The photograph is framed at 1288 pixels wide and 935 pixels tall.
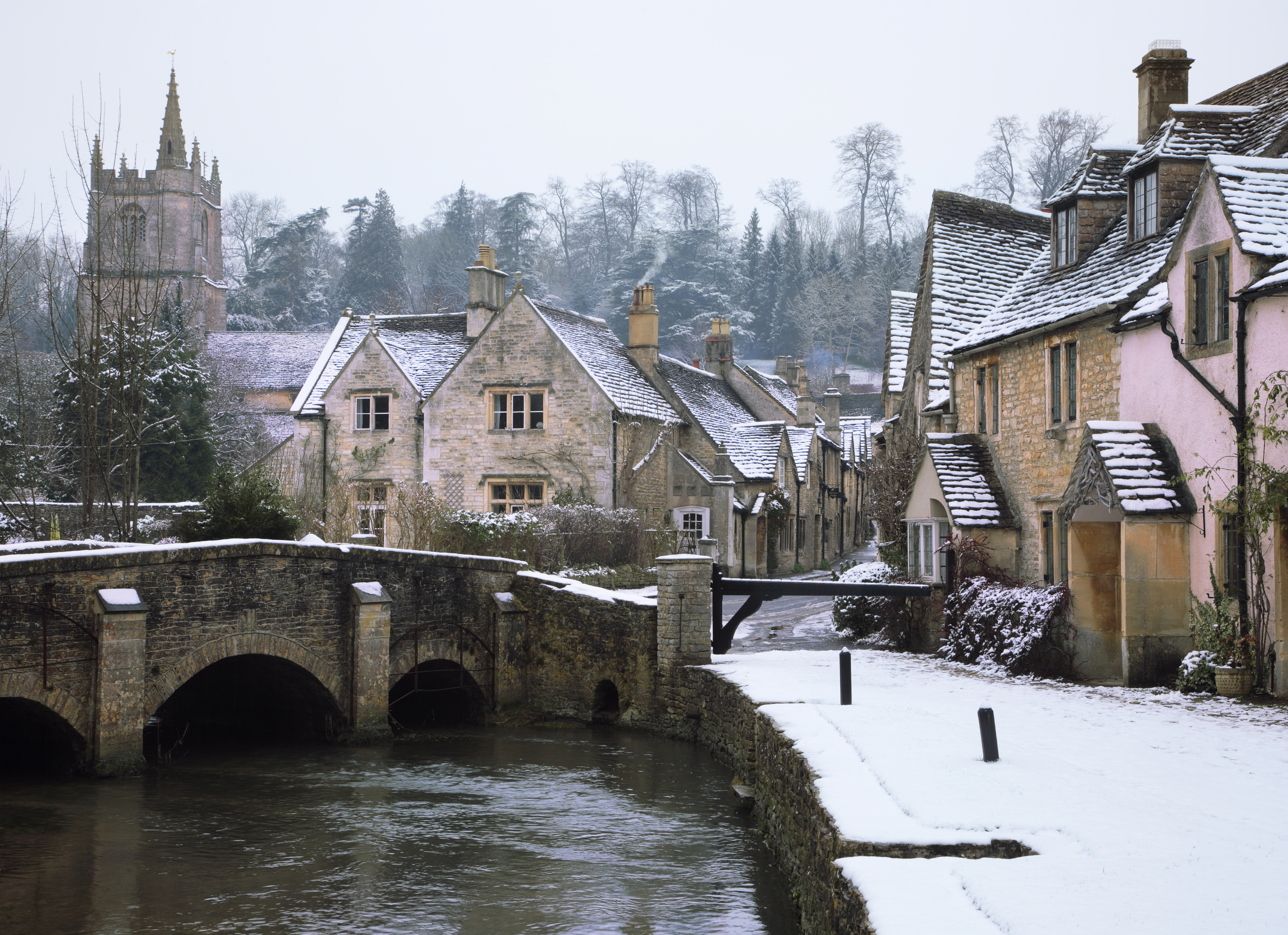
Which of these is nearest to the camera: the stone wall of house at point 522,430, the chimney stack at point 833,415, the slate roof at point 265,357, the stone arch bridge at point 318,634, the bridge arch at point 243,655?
the stone arch bridge at point 318,634

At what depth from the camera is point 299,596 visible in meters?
18.1

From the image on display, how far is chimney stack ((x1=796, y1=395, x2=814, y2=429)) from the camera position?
47.0 meters

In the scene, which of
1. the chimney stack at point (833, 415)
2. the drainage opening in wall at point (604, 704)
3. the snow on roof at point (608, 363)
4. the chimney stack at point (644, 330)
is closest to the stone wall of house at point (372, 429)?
the snow on roof at point (608, 363)

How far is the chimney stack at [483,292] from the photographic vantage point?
35562mm

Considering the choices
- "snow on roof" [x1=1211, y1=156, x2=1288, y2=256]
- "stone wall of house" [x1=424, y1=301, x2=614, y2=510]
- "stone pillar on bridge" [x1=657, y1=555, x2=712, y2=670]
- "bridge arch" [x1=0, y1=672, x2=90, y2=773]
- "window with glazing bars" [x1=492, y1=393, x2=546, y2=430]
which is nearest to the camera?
"snow on roof" [x1=1211, y1=156, x2=1288, y2=256]

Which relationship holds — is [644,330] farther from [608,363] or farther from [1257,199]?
[1257,199]

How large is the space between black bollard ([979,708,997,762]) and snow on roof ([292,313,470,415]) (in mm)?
25741

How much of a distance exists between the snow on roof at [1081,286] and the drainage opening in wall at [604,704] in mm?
8563

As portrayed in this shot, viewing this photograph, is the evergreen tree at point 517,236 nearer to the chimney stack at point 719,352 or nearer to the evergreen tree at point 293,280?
the evergreen tree at point 293,280

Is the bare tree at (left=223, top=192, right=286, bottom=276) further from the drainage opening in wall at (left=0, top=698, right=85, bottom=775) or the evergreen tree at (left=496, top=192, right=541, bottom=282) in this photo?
the drainage opening in wall at (left=0, top=698, right=85, bottom=775)

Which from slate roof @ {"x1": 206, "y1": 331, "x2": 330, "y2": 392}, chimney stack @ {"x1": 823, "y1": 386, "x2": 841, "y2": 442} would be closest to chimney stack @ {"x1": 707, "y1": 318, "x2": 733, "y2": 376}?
chimney stack @ {"x1": 823, "y1": 386, "x2": 841, "y2": 442}

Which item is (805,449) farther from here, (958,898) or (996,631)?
(958,898)

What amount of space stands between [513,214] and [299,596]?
218ft

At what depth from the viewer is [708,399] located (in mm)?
40781
